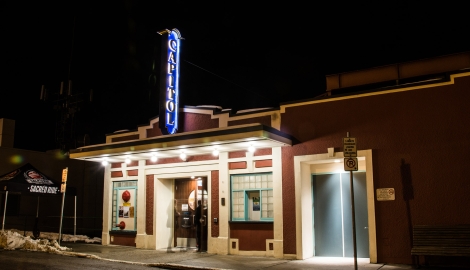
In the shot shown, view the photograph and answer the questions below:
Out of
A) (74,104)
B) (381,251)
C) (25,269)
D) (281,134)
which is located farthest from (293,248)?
(74,104)

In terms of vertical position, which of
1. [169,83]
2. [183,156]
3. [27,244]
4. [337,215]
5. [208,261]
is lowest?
[208,261]

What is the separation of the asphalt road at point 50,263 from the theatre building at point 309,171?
3.45 metres

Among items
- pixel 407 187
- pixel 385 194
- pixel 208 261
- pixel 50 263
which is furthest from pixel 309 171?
pixel 50 263

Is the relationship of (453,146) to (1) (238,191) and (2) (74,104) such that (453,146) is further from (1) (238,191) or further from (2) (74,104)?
(2) (74,104)

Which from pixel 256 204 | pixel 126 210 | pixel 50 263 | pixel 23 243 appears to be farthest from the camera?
pixel 126 210

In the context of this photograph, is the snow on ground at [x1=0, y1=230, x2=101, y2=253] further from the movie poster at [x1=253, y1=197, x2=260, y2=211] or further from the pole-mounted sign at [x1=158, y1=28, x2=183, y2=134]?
the movie poster at [x1=253, y1=197, x2=260, y2=211]

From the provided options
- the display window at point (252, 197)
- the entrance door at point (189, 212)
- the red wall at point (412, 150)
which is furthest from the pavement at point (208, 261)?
the display window at point (252, 197)

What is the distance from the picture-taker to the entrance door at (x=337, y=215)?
1375cm

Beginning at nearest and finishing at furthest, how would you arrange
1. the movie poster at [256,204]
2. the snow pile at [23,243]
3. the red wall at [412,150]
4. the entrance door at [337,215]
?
the red wall at [412,150] → the entrance door at [337,215] → the movie poster at [256,204] → the snow pile at [23,243]

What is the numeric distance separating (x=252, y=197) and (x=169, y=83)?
5.10 meters

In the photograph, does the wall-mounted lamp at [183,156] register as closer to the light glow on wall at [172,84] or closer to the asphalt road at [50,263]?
the light glow on wall at [172,84]

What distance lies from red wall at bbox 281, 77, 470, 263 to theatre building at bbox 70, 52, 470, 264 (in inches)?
1.1

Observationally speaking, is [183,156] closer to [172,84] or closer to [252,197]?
[172,84]

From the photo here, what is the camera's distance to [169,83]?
16391mm
